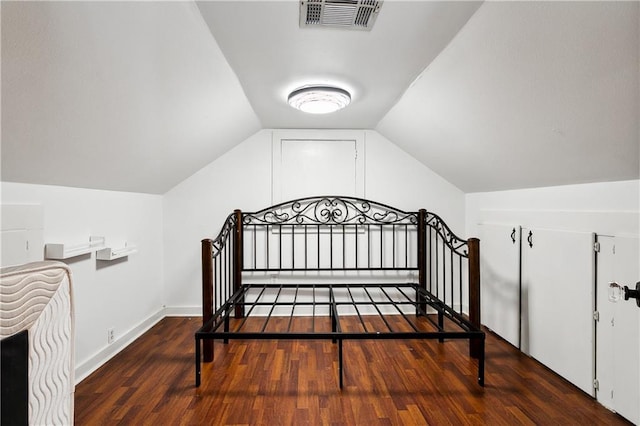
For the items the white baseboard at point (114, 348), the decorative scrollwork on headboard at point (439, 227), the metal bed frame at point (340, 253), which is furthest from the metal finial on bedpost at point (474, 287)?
the white baseboard at point (114, 348)

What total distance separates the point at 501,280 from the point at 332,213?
1.56 meters

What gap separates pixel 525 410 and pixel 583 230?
1.03 m

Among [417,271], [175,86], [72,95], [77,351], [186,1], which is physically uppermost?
[186,1]

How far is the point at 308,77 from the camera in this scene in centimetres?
201

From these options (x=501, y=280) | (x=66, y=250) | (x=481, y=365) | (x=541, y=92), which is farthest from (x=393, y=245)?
(x=66, y=250)

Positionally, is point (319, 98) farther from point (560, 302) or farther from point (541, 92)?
point (560, 302)

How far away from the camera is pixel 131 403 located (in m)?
1.78

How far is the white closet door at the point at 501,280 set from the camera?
244 centimetres

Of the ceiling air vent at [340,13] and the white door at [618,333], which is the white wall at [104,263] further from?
the white door at [618,333]

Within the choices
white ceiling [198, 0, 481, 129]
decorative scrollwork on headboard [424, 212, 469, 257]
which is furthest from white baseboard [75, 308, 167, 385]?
decorative scrollwork on headboard [424, 212, 469, 257]

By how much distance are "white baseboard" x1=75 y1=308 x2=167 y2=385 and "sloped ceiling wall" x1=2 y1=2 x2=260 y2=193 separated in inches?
44.0

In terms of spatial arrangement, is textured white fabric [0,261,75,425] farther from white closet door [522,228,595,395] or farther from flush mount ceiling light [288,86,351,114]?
white closet door [522,228,595,395]

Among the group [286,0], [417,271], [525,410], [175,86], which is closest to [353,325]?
[417,271]

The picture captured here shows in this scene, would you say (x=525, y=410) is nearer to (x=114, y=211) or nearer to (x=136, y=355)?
(x=136, y=355)
